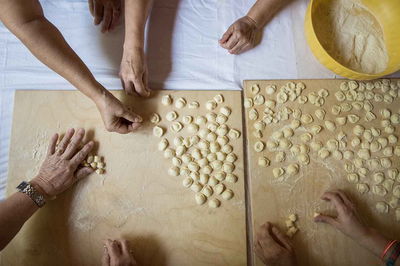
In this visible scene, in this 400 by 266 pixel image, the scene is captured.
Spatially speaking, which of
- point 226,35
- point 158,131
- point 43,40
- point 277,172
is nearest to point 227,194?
point 277,172

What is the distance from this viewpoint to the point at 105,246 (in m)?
0.78

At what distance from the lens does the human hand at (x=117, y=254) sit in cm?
74

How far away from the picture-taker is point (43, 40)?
2.37 ft

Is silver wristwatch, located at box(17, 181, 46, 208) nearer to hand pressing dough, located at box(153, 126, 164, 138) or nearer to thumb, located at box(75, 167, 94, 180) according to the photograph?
thumb, located at box(75, 167, 94, 180)

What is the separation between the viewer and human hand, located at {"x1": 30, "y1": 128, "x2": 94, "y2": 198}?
789 millimetres

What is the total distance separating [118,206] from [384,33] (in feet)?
3.07

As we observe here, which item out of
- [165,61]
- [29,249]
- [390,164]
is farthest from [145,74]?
[390,164]

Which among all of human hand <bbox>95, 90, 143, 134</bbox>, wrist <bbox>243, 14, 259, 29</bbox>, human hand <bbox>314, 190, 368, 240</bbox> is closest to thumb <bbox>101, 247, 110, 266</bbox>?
human hand <bbox>95, 90, 143, 134</bbox>

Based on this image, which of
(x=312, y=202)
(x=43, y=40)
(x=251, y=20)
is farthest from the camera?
(x=251, y=20)

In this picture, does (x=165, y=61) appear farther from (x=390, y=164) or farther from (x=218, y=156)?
(x=390, y=164)

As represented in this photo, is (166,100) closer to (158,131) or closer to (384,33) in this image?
(158,131)

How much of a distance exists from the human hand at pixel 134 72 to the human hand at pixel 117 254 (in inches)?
15.9

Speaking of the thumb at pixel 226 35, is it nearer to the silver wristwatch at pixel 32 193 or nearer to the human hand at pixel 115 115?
the human hand at pixel 115 115

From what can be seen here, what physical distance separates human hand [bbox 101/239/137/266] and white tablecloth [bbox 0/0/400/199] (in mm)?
440
